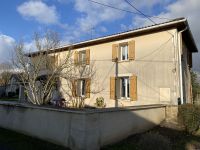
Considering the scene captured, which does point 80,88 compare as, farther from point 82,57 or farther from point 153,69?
point 153,69

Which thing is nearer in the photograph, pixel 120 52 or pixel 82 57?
pixel 120 52

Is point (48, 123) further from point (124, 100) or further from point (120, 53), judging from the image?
point (120, 53)

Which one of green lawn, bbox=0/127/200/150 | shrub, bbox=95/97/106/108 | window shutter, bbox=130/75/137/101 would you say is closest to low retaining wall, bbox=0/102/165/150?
green lawn, bbox=0/127/200/150

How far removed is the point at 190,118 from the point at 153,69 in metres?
4.20

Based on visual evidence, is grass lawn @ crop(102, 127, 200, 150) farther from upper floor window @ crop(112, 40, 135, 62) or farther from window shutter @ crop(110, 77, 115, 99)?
upper floor window @ crop(112, 40, 135, 62)

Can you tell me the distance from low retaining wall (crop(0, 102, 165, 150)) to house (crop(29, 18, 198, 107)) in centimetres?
330

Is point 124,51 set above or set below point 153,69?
above

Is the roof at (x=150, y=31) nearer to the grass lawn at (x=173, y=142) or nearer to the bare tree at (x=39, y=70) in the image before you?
the bare tree at (x=39, y=70)

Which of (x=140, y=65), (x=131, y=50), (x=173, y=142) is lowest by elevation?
(x=173, y=142)

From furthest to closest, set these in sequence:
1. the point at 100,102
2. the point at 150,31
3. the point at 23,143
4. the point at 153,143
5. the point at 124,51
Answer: the point at 100,102, the point at 124,51, the point at 150,31, the point at 23,143, the point at 153,143

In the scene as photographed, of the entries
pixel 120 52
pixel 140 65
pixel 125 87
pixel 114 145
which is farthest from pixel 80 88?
pixel 114 145

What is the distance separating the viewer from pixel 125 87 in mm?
16172

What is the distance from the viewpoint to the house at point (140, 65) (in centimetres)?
1366

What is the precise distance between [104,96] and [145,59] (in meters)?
3.98
